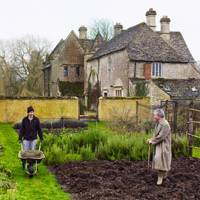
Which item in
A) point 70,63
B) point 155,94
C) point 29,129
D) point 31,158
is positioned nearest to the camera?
point 31,158

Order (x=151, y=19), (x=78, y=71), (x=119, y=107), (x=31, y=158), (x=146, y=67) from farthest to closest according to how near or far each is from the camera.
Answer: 1. (x=78, y=71)
2. (x=151, y=19)
3. (x=146, y=67)
4. (x=119, y=107)
5. (x=31, y=158)

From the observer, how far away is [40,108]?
3266cm

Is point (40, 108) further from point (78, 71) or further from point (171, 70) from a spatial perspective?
point (78, 71)

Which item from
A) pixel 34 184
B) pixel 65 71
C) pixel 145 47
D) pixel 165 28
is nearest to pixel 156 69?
pixel 145 47

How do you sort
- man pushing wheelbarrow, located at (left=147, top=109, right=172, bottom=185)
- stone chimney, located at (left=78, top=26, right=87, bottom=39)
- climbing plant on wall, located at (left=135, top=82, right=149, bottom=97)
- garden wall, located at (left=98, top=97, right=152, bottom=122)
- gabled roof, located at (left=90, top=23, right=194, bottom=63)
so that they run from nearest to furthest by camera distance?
man pushing wheelbarrow, located at (left=147, top=109, right=172, bottom=185) → garden wall, located at (left=98, top=97, right=152, bottom=122) → climbing plant on wall, located at (left=135, top=82, right=149, bottom=97) → gabled roof, located at (left=90, top=23, right=194, bottom=63) → stone chimney, located at (left=78, top=26, right=87, bottom=39)

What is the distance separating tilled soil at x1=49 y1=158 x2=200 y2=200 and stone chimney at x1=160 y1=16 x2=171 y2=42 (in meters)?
37.0

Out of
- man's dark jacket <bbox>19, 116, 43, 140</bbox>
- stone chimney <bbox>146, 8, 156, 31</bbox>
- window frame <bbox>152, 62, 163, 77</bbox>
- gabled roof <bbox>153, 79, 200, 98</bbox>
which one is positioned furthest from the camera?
stone chimney <bbox>146, 8, 156, 31</bbox>

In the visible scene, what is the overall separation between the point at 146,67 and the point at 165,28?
39.7ft

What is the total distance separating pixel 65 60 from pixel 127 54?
46.9 feet

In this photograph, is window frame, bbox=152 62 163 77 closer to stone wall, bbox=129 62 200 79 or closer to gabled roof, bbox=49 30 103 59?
stone wall, bbox=129 62 200 79

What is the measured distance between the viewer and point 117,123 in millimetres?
24438

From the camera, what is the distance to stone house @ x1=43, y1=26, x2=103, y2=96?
53031 mm

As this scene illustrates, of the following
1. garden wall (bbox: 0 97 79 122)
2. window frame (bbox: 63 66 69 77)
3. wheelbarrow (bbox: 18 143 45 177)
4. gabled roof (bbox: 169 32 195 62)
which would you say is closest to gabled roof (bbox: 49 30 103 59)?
window frame (bbox: 63 66 69 77)

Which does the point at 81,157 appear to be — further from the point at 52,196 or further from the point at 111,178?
the point at 52,196
